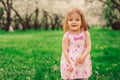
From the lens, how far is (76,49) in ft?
26.1

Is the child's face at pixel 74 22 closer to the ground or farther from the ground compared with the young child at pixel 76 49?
farther from the ground

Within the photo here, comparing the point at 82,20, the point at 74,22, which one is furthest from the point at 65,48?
the point at 82,20

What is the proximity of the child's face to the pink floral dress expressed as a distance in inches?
5.5

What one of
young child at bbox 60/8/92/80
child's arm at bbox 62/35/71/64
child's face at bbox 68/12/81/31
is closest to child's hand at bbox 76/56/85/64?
young child at bbox 60/8/92/80

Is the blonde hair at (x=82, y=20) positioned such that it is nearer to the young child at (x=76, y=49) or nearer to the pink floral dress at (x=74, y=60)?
the young child at (x=76, y=49)

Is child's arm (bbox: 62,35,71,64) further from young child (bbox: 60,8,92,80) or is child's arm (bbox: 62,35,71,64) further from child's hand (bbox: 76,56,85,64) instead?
child's hand (bbox: 76,56,85,64)

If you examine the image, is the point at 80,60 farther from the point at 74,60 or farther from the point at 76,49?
the point at 76,49

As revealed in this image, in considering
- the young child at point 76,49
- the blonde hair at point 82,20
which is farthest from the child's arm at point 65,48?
the blonde hair at point 82,20

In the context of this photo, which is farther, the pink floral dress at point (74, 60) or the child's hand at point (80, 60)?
the pink floral dress at point (74, 60)

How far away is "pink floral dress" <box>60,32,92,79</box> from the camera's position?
7895mm

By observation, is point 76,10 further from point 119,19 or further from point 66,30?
point 119,19

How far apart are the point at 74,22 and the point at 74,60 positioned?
28.7 inches

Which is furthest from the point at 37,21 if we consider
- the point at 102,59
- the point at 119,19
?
the point at 102,59

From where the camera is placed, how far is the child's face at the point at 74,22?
26.2ft
